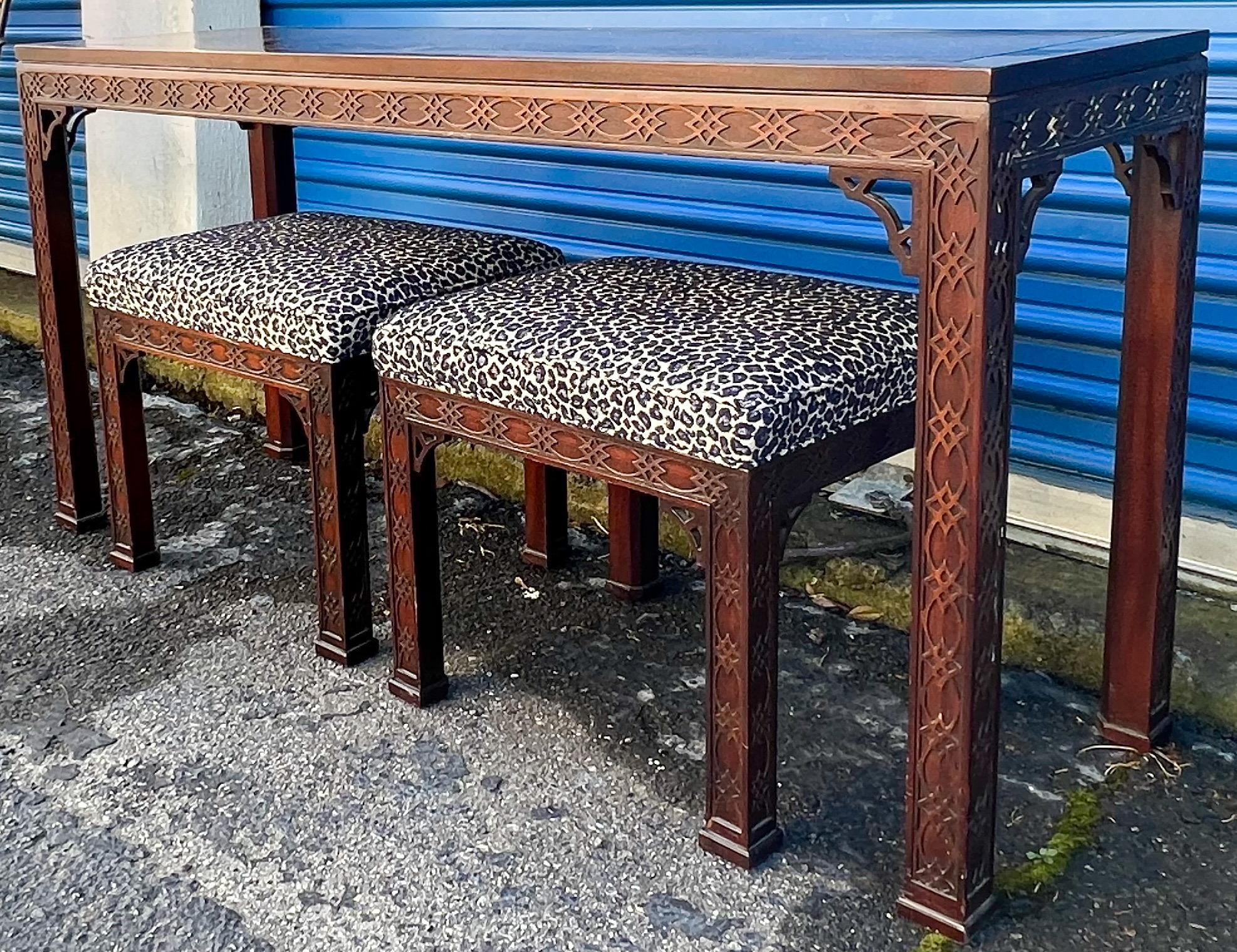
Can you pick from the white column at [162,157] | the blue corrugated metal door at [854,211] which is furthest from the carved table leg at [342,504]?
the white column at [162,157]

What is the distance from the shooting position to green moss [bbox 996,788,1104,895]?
1858 mm

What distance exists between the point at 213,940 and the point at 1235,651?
5.10ft

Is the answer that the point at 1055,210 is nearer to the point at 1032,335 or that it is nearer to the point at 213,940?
the point at 1032,335

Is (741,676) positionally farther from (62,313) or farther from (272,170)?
(272,170)

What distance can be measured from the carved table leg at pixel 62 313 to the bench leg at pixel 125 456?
0.23m

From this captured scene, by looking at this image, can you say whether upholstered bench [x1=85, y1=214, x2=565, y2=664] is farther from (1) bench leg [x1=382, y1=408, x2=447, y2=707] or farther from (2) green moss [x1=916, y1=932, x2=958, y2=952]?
(2) green moss [x1=916, y1=932, x2=958, y2=952]

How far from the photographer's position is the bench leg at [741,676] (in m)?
1.78

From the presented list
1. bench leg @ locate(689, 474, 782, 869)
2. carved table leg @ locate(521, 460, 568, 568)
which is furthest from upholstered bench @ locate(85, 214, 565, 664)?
bench leg @ locate(689, 474, 782, 869)

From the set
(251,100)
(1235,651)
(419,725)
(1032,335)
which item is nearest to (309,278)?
(251,100)

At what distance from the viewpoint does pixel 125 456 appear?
2.81 meters

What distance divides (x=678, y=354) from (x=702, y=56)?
376 millimetres

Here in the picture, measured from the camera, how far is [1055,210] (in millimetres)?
2498

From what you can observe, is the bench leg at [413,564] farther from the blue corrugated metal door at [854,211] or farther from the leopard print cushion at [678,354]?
the blue corrugated metal door at [854,211]

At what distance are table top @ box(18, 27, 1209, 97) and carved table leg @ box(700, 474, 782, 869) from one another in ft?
1.57
